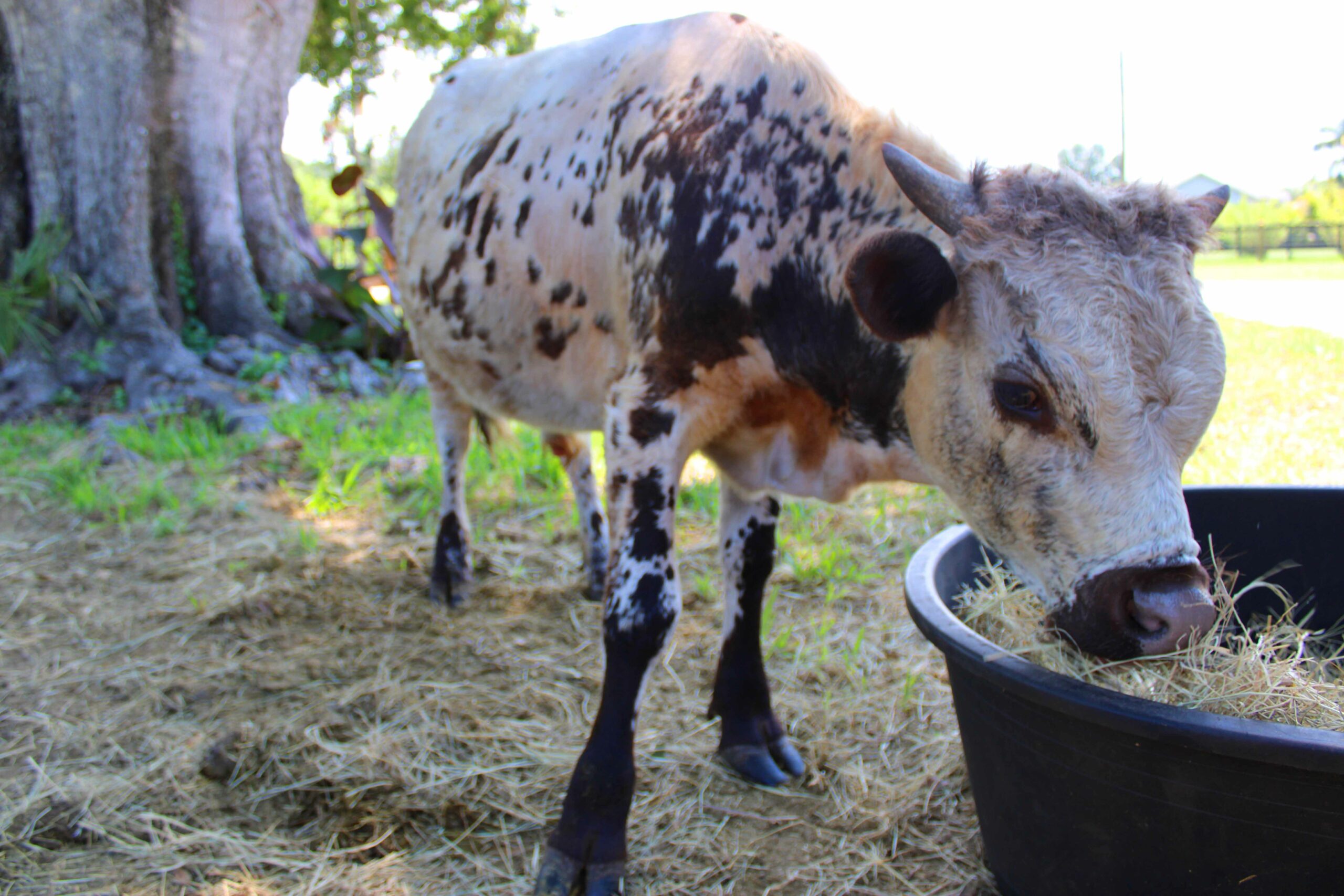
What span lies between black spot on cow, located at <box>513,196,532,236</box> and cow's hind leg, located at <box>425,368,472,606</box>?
1.30 meters

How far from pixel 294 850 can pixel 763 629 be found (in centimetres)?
166

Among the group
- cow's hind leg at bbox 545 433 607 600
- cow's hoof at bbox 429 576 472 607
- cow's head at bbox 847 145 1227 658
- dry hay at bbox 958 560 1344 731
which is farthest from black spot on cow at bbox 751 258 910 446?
cow's hoof at bbox 429 576 472 607

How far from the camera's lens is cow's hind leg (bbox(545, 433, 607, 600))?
12.8 ft

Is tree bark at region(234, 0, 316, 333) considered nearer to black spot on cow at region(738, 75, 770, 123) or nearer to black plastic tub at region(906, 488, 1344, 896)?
black spot on cow at region(738, 75, 770, 123)

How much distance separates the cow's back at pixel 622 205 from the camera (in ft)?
7.00

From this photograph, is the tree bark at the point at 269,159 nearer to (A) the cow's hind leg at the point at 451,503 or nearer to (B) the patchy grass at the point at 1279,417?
(A) the cow's hind leg at the point at 451,503

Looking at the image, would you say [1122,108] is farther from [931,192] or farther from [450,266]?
[450,266]

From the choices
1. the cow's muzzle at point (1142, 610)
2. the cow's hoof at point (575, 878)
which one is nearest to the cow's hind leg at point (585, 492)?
the cow's hoof at point (575, 878)

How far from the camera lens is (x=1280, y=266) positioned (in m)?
16.1

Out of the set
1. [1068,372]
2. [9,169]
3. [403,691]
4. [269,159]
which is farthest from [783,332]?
[269,159]

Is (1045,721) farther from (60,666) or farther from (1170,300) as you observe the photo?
(60,666)

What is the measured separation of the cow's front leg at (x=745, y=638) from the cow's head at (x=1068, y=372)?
0.87 m

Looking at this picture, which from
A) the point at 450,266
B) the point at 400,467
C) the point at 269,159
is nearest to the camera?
the point at 450,266

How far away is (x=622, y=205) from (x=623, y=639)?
43.7 inches
